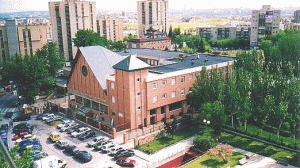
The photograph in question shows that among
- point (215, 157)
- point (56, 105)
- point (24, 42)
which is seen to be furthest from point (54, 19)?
point (215, 157)

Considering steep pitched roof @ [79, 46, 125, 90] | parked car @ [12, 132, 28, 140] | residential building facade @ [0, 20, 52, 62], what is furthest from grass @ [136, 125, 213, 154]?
residential building facade @ [0, 20, 52, 62]

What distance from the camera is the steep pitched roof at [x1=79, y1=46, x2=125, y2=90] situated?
38797mm

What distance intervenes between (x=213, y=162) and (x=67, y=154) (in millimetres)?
15412

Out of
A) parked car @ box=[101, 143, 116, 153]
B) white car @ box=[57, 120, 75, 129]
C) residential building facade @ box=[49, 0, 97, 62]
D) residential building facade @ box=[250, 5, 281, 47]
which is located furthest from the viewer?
residential building facade @ box=[250, 5, 281, 47]

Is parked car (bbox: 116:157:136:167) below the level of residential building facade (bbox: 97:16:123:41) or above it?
below

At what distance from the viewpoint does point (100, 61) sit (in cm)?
4081

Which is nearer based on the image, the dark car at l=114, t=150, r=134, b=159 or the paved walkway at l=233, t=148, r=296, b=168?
the paved walkway at l=233, t=148, r=296, b=168

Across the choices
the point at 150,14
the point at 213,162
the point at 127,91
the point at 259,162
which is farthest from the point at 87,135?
the point at 150,14

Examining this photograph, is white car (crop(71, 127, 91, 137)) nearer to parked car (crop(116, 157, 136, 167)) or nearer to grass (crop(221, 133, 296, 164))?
parked car (crop(116, 157, 136, 167))

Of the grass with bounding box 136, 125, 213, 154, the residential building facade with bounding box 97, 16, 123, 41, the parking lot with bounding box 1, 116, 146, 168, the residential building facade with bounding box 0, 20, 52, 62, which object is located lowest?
the parking lot with bounding box 1, 116, 146, 168

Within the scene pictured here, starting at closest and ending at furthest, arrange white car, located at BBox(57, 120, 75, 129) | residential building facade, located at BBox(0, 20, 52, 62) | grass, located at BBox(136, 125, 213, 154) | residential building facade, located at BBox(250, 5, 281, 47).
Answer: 1. grass, located at BBox(136, 125, 213, 154)
2. white car, located at BBox(57, 120, 75, 129)
3. residential building facade, located at BBox(0, 20, 52, 62)
4. residential building facade, located at BBox(250, 5, 281, 47)

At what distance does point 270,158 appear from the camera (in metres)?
27.6

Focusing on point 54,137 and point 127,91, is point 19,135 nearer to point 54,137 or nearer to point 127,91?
point 54,137

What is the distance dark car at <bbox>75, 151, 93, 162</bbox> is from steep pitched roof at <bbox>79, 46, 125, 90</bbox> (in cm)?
1094
